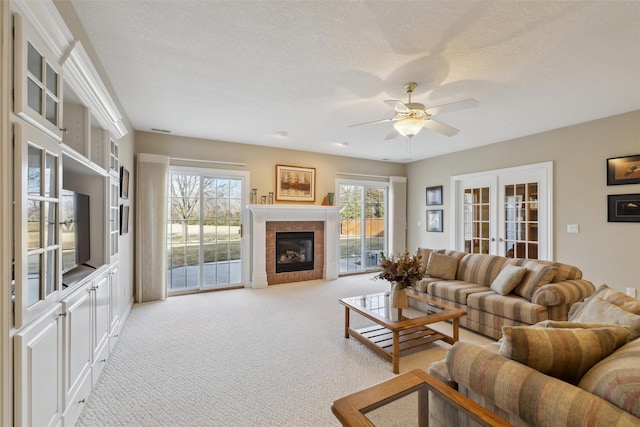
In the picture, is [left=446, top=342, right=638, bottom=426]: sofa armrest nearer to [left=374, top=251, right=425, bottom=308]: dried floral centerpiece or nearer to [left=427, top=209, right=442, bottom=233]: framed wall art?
[left=374, top=251, right=425, bottom=308]: dried floral centerpiece

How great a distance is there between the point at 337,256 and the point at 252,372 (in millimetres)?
3736

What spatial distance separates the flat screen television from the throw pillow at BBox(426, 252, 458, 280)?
402cm

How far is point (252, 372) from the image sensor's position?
8.07ft

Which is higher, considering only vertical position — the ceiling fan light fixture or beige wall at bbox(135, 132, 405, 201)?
beige wall at bbox(135, 132, 405, 201)

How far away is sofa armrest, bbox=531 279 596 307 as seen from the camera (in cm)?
280

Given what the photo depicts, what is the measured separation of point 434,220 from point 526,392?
5.53 metres

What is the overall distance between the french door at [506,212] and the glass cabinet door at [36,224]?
569 centimetres

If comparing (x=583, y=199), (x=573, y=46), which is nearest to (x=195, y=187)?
(x=573, y=46)

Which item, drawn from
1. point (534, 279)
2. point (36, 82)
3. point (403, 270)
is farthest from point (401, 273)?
point (36, 82)

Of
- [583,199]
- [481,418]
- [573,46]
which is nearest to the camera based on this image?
[481,418]

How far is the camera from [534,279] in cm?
309

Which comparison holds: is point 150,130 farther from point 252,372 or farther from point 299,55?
point 252,372

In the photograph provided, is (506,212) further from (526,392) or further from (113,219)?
(113,219)

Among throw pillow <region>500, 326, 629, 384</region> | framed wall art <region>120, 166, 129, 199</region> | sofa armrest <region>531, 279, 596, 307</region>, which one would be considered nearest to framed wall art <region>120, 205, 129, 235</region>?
framed wall art <region>120, 166, 129, 199</region>
